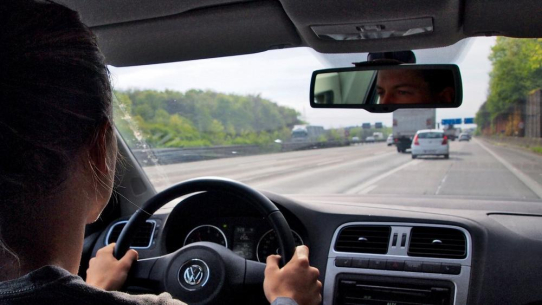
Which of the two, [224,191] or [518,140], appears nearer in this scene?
[224,191]

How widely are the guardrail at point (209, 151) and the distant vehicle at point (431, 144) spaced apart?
35.7 inches

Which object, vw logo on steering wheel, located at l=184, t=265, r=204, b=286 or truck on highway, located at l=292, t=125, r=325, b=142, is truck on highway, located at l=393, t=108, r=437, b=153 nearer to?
truck on highway, located at l=292, t=125, r=325, b=142

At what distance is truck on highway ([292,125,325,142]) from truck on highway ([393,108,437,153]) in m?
0.87

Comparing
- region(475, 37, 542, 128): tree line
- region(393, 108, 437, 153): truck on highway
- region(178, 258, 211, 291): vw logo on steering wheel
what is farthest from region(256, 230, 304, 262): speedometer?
region(393, 108, 437, 153): truck on highway

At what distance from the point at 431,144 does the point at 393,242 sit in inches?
158

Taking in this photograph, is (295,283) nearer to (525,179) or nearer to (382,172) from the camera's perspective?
(525,179)

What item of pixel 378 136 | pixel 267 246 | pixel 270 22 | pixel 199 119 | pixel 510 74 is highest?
pixel 270 22

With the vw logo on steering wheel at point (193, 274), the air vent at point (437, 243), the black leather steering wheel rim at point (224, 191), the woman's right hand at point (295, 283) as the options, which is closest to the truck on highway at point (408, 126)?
the air vent at point (437, 243)

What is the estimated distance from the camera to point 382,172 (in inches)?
239

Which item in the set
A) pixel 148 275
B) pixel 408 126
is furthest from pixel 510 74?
pixel 148 275

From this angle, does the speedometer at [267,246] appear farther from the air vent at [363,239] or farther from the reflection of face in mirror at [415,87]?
the reflection of face in mirror at [415,87]

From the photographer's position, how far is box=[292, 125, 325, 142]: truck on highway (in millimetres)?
6316

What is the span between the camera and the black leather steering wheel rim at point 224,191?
2.64 meters

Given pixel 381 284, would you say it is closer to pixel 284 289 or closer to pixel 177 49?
pixel 284 289
